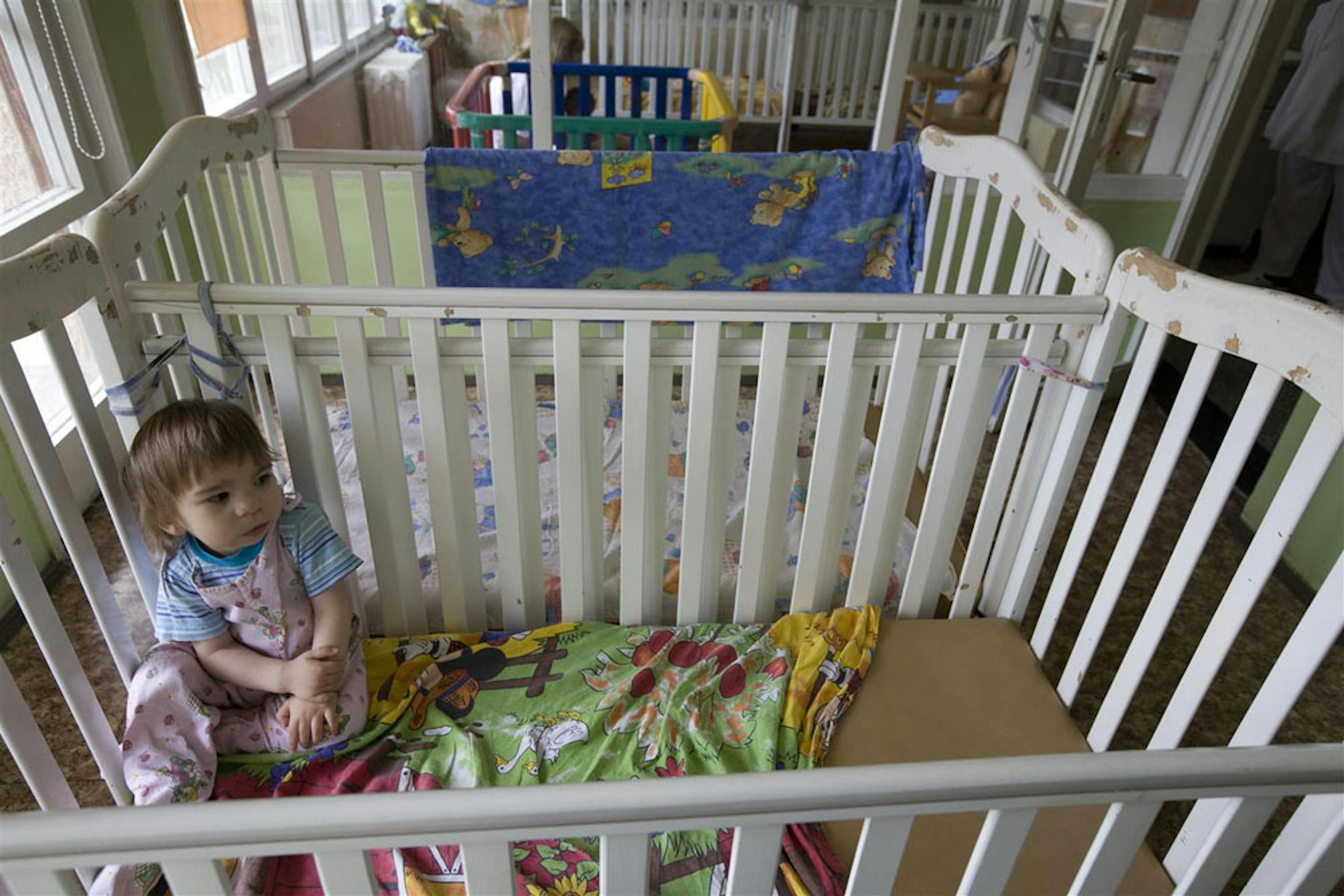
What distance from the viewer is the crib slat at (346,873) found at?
0.58 meters

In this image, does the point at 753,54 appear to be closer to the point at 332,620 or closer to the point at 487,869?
the point at 332,620

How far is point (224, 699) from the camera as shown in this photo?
3.73ft

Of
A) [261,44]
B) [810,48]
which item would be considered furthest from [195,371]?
[810,48]

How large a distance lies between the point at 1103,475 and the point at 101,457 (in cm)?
137

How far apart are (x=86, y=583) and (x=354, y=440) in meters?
0.35

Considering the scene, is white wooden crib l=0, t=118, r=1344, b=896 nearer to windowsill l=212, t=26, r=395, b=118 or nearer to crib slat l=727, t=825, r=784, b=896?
crib slat l=727, t=825, r=784, b=896

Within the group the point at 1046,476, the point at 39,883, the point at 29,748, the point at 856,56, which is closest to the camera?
the point at 39,883

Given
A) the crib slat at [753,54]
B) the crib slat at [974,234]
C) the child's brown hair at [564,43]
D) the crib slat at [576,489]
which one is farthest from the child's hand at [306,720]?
the crib slat at [753,54]

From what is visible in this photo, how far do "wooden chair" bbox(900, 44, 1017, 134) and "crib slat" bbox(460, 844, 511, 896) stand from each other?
3.50 m

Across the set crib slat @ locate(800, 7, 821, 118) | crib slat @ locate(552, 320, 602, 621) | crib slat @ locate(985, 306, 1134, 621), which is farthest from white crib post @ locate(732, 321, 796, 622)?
crib slat @ locate(800, 7, 821, 118)

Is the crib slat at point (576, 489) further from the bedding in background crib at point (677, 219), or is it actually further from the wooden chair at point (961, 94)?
the wooden chair at point (961, 94)

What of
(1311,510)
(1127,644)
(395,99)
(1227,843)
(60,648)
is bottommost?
(1127,644)

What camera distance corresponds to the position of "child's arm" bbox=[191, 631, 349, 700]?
3.59 feet

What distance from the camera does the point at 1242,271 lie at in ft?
12.1
